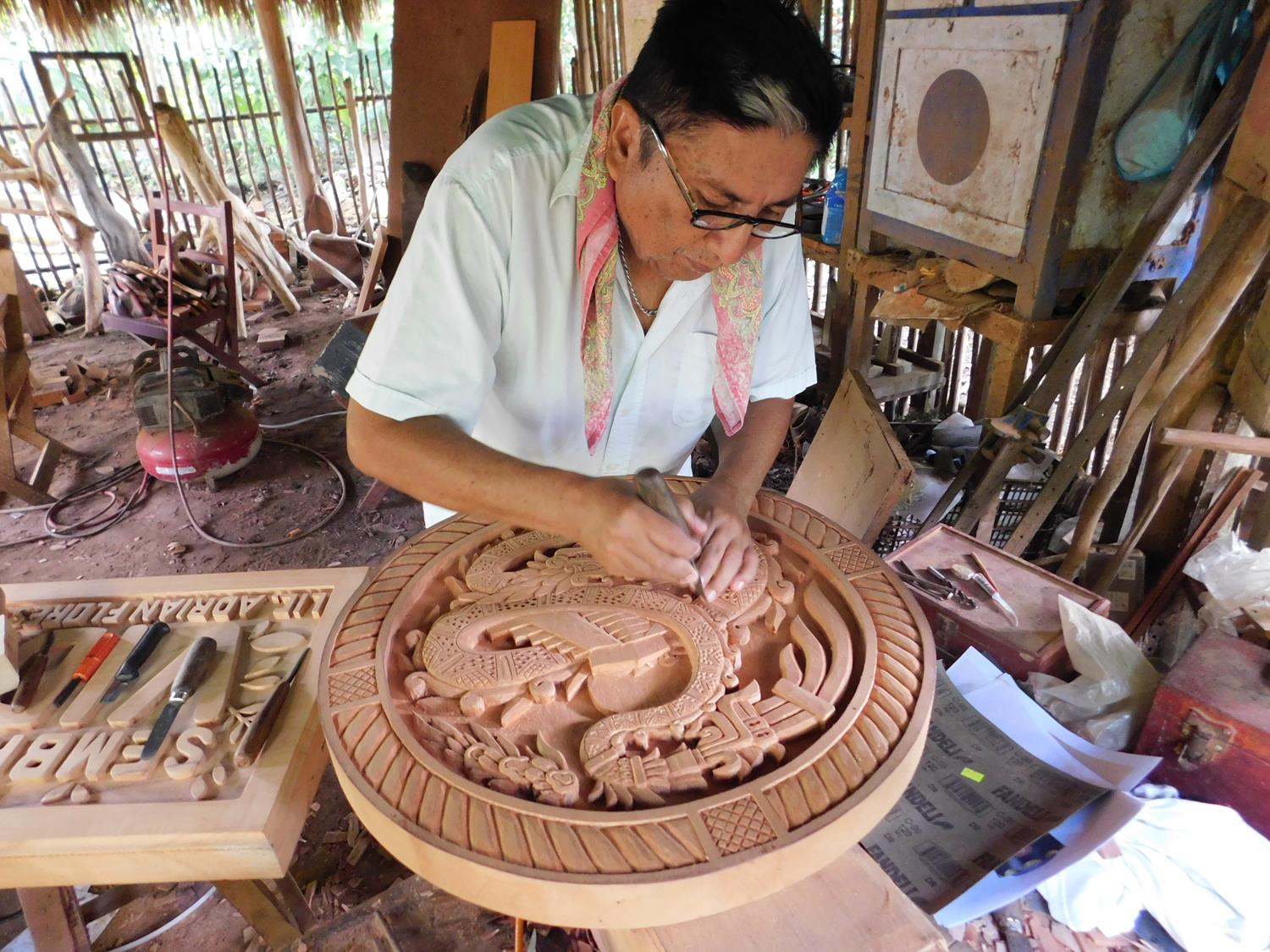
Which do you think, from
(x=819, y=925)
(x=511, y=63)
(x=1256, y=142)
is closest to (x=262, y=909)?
(x=819, y=925)

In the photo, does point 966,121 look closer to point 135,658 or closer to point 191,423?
point 135,658

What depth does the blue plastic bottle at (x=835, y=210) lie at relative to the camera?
3812mm

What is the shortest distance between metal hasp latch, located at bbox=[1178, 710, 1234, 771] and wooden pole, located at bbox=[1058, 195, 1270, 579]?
93cm

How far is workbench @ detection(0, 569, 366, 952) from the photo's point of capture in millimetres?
1360

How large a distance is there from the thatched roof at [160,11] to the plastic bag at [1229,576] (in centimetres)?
800

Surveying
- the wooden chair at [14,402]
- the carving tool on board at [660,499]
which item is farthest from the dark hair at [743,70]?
the wooden chair at [14,402]

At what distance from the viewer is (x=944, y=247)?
304 centimetres

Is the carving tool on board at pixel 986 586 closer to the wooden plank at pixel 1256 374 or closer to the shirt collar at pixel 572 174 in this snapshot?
the wooden plank at pixel 1256 374

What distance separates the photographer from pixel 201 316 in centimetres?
500

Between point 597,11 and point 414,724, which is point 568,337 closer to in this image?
point 414,724

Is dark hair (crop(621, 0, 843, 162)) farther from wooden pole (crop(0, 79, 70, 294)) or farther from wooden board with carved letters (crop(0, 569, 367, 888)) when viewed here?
wooden pole (crop(0, 79, 70, 294))

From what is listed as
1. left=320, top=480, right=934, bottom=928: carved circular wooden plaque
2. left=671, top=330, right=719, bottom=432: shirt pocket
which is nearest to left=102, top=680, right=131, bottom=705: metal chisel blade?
left=320, top=480, right=934, bottom=928: carved circular wooden plaque

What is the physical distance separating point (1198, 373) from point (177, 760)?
3.00 meters

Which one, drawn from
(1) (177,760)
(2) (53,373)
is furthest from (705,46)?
(2) (53,373)
